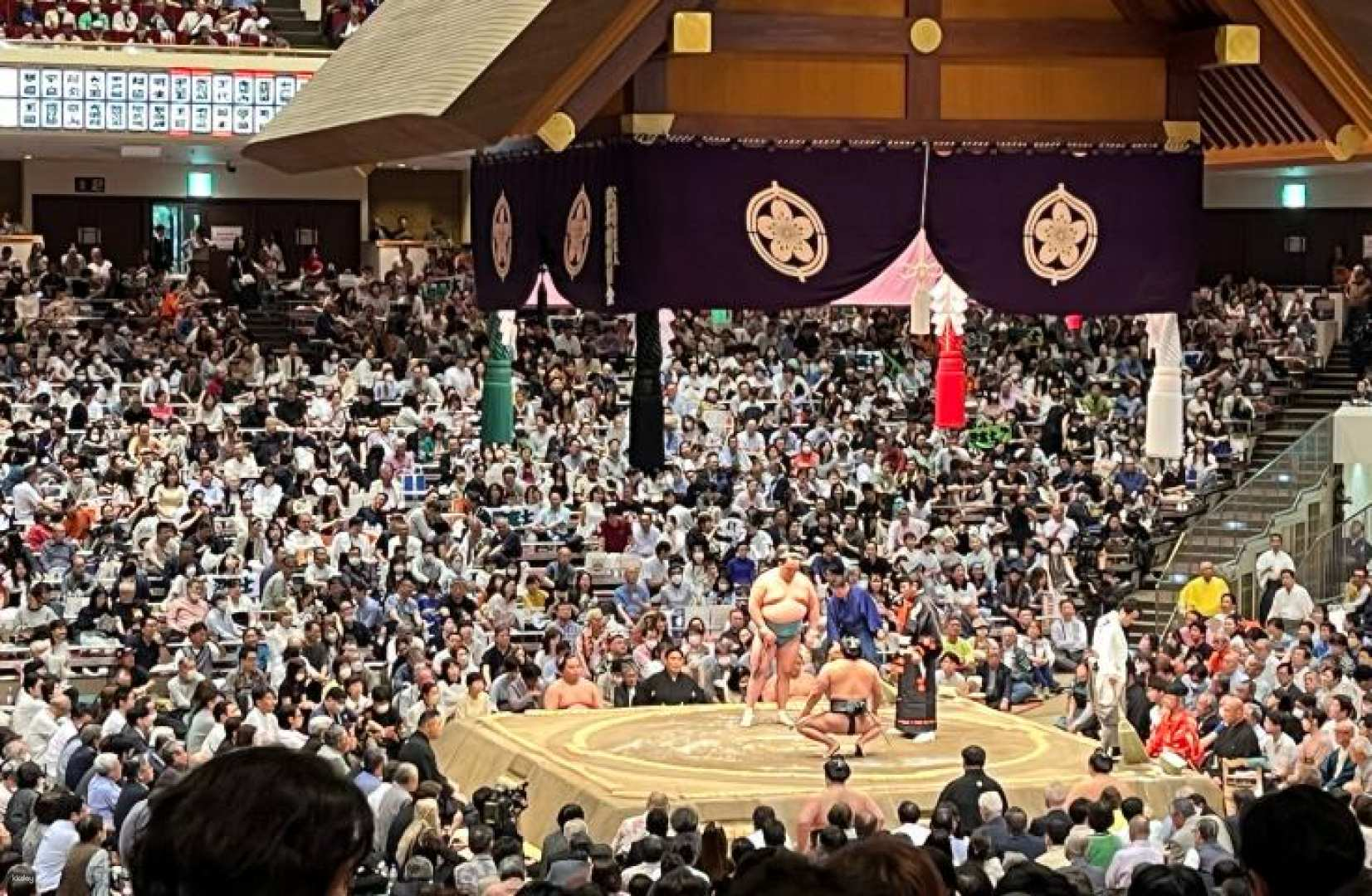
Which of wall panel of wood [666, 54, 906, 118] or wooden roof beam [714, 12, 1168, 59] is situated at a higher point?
wooden roof beam [714, 12, 1168, 59]

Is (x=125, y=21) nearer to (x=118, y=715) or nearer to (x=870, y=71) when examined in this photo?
(x=118, y=715)

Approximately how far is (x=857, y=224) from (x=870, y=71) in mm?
448

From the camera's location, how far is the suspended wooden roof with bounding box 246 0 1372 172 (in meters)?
5.86

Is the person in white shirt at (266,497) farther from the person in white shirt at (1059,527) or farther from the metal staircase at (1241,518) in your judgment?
the metal staircase at (1241,518)

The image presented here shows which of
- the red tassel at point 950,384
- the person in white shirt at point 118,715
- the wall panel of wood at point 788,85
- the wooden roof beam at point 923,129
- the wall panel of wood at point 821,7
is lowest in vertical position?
the person in white shirt at point 118,715

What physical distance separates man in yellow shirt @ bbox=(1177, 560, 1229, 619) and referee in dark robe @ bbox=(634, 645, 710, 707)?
150 inches

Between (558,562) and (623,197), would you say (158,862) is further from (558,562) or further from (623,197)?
(558,562)

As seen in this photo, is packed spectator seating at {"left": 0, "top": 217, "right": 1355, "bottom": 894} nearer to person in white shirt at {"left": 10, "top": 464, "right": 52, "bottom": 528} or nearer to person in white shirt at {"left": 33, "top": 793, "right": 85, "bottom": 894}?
person in white shirt at {"left": 10, "top": 464, "right": 52, "bottom": 528}

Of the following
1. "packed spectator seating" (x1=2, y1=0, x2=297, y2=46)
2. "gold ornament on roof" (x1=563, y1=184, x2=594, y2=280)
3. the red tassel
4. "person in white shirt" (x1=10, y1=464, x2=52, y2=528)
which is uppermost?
"packed spectator seating" (x1=2, y1=0, x2=297, y2=46)

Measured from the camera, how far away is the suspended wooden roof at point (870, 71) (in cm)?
586

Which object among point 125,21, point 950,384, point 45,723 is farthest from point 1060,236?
point 125,21

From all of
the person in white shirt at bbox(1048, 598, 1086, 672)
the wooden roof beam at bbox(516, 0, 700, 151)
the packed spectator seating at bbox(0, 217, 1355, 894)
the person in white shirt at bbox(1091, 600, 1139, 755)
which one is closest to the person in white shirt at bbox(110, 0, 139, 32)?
the packed spectator seating at bbox(0, 217, 1355, 894)

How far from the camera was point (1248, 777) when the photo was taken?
9.90 meters

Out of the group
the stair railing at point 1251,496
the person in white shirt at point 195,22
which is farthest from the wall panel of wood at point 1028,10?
the person in white shirt at point 195,22
